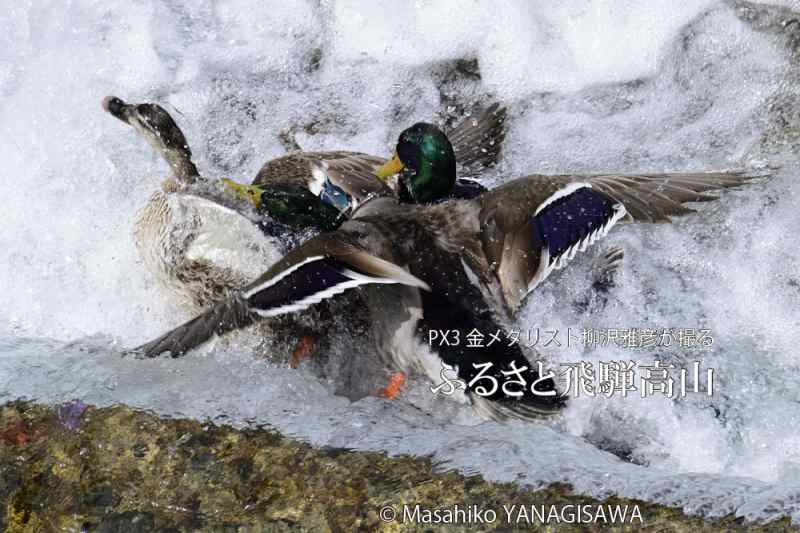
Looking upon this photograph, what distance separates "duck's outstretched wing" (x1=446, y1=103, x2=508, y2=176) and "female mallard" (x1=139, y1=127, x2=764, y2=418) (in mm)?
956

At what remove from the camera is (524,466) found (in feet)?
9.55

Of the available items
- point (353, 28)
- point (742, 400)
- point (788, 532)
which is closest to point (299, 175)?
point (353, 28)

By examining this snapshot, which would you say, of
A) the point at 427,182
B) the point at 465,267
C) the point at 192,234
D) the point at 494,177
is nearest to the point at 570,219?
the point at 465,267

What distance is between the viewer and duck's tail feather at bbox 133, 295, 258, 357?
3.06m

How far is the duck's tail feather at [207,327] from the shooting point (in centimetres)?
306

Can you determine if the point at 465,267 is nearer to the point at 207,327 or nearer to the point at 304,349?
the point at 304,349

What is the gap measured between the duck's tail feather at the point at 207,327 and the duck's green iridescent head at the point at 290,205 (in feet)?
2.10

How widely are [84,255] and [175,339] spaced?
Result: 1.59 meters

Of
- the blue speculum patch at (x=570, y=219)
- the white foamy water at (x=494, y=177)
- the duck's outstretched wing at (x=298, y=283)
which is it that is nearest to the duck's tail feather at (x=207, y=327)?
the duck's outstretched wing at (x=298, y=283)

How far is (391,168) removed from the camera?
383 cm

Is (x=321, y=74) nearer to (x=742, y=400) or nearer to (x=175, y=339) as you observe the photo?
(x=175, y=339)

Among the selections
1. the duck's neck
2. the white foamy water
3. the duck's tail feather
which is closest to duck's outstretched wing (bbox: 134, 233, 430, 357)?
the duck's tail feather

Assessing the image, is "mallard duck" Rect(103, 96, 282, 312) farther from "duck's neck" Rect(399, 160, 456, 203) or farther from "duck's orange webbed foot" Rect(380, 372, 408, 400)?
"duck's orange webbed foot" Rect(380, 372, 408, 400)

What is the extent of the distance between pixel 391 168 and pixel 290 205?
477 millimetres
